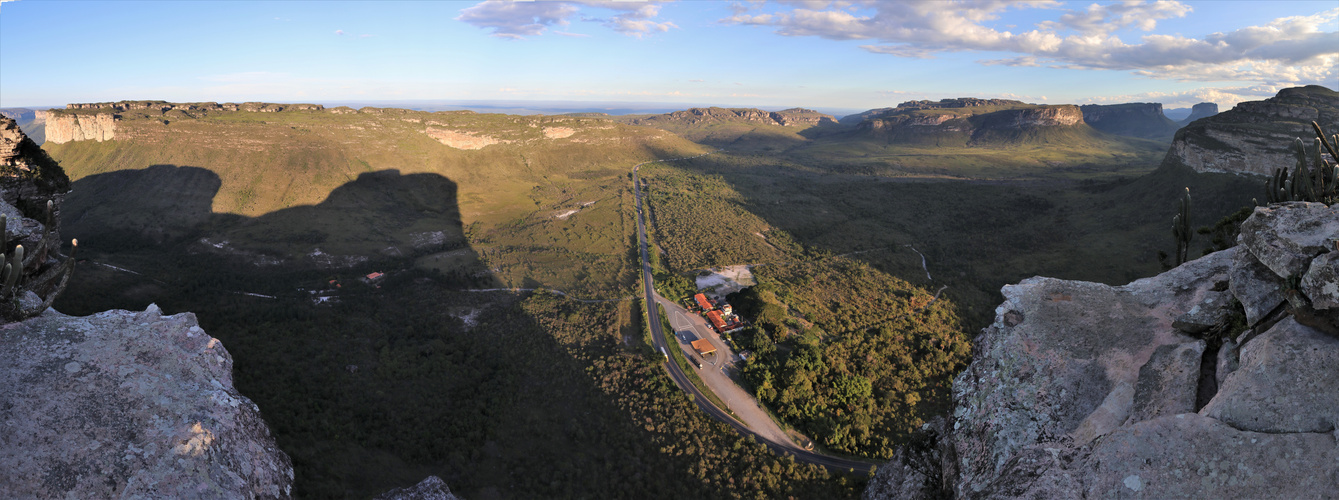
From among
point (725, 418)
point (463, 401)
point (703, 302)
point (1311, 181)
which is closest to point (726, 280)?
point (703, 302)

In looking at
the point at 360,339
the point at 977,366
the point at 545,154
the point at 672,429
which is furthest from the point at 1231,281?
the point at 545,154

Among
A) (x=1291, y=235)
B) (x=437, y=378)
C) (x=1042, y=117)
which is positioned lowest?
(x=437, y=378)

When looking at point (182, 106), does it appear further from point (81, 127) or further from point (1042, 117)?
point (1042, 117)

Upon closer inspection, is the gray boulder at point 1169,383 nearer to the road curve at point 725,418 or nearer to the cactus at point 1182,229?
the cactus at point 1182,229

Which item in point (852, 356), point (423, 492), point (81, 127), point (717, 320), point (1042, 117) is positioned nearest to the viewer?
point (423, 492)

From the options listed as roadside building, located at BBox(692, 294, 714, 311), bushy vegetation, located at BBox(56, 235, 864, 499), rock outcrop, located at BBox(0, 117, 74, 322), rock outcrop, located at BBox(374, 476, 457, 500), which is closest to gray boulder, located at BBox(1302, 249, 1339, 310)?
bushy vegetation, located at BBox(56, 235, 864, 499)

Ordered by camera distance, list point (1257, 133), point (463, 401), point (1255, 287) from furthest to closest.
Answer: point (1257, 133), point (463, 401), point (1255, 287)

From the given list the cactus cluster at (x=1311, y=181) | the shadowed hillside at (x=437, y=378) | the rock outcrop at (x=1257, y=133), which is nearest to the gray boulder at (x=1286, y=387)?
the cactus cluster at (x=1311, y=181)

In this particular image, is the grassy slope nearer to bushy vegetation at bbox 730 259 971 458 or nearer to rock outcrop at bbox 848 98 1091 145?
bushy vegetation at bbox 730 259 971 458
